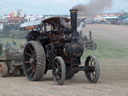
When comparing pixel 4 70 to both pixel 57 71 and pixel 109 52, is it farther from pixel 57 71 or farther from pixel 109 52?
pixel 109 52

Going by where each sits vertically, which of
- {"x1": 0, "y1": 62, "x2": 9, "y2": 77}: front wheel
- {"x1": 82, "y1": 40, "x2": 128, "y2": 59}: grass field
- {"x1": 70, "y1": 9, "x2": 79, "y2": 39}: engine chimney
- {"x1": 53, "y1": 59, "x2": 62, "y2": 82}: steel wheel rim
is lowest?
{"x1": 82, "y1": 40, "x2": 128, "y2": 59}: grass field

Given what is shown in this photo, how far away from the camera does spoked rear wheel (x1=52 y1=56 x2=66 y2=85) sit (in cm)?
921

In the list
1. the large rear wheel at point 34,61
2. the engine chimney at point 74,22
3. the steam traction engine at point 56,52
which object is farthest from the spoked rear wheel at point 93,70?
the large rear wheel at point 34,61

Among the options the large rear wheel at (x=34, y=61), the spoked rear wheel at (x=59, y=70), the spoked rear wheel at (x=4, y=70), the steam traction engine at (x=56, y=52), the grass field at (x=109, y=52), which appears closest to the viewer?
the spoked rear wheel at (x=59, y=70)

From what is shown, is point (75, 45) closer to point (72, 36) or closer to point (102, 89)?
point (72, 36)

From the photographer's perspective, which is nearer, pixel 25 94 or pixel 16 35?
pixel 25 94

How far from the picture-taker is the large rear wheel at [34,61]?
996 centimetres

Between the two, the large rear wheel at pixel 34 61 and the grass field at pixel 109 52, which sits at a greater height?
the large rear wheel at pixel 34 61

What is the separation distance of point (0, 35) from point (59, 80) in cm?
2509

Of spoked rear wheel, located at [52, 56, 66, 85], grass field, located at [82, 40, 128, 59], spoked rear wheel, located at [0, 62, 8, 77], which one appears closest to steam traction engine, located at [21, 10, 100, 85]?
spoked rear wheel, located at [52, 56, 66, 85]

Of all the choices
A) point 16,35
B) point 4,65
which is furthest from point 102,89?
point 16,35

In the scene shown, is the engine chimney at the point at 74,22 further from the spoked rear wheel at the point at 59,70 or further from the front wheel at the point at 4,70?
the front wheel at the point at 4,70

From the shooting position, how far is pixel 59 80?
950 centimetres

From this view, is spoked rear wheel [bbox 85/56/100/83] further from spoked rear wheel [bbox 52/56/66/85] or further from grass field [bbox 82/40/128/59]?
grass field [bbox 82/40/128/59]
